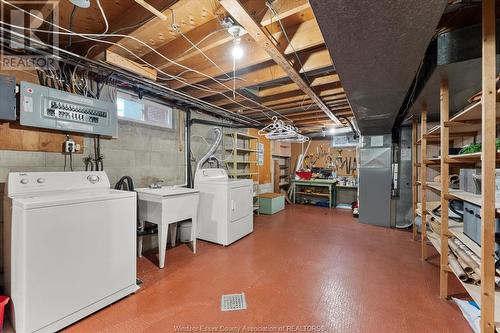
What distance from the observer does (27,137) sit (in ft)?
6.21

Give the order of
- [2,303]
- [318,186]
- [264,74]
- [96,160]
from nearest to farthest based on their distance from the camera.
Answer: [2,303]
[96,160]
[264,74]
[318,186]

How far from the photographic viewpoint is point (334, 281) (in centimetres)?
222

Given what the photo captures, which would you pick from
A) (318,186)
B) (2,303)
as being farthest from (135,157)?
(318,186)

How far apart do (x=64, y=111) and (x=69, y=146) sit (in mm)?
337

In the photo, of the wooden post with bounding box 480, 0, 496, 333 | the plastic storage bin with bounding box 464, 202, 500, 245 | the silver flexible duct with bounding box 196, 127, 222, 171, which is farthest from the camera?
the silver flexible duct with bounding box 196, 127, 222, 171

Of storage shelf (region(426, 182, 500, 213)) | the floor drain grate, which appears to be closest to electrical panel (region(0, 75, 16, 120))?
the floor drain grate

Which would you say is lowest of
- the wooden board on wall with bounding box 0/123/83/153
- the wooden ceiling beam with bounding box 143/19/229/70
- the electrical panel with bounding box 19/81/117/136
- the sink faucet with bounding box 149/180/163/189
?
the sink faucet with bounding box 149/180/163/189

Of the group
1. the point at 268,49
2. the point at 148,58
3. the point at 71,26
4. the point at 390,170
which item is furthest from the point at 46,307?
the point at 390,170

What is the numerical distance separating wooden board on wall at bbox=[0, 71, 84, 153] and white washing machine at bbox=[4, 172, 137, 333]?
0.33 meters

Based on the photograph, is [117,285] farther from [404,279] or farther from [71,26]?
[404,279]

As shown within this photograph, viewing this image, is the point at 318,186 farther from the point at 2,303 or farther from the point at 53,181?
the point at 2,303

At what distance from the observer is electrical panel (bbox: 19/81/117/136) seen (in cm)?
178

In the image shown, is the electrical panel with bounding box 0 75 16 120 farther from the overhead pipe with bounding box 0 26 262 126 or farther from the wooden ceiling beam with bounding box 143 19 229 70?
the wooden ceiling beam with bounding box 143 19 229 70

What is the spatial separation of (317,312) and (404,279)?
1.22 m
